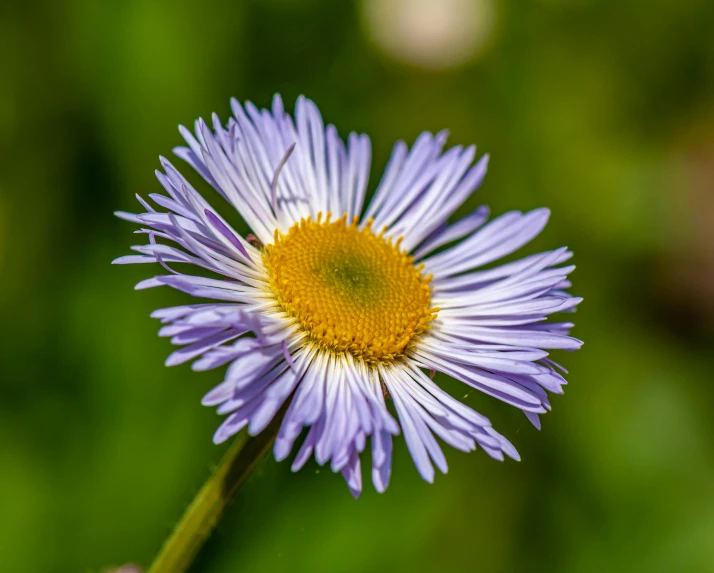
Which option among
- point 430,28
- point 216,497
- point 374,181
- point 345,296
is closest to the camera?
point 216,497

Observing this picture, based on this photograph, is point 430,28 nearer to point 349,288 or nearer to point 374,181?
point 374,181

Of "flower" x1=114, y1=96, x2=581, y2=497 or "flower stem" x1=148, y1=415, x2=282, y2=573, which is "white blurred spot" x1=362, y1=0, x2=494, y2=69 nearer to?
Result: "flower" x1=114, y1=96, x2=581, y2=497

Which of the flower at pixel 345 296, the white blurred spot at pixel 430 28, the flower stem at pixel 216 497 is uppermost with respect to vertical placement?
the white blurred spot at pixel 430 28

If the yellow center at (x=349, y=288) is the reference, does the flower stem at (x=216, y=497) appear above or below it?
below

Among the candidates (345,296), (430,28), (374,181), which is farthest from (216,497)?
(430,28)

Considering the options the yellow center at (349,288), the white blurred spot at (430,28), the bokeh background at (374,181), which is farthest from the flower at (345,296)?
the white blurred spot at (430,28)

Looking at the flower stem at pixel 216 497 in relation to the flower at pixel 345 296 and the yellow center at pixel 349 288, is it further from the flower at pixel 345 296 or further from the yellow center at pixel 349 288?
the yellow center at pixel 349 288
